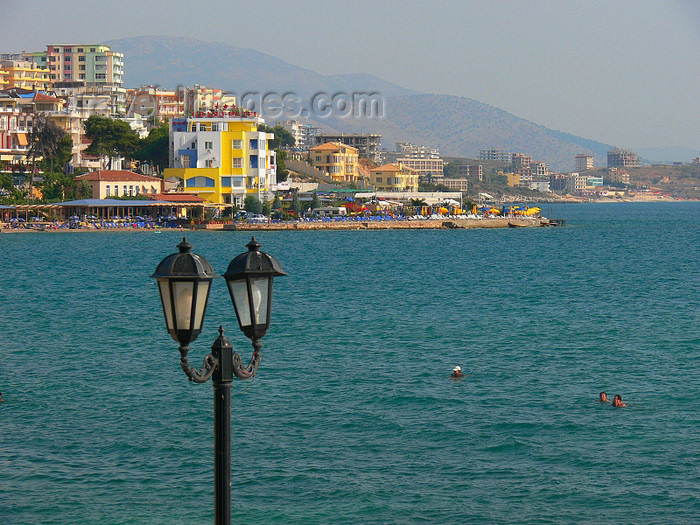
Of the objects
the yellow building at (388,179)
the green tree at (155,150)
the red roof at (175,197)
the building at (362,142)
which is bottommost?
the red roof at (175,197)

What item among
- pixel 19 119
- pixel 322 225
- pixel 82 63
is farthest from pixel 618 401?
pixel 82 63

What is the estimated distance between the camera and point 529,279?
2024 inches

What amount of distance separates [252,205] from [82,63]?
278 feet

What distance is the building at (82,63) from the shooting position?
163 m

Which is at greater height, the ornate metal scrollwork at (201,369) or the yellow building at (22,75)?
the yellow building at (22,75)

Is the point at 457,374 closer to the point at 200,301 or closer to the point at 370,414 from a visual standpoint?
the point at 370,414

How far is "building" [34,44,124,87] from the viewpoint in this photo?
16300 centimetres

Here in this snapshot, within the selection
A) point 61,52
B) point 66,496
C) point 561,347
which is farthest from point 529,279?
point 61,52

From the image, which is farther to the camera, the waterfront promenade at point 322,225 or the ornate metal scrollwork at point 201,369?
the waterfront promenade at point 322,225

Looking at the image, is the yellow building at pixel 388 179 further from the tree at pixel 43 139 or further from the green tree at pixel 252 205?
the tree at pixel 43 139

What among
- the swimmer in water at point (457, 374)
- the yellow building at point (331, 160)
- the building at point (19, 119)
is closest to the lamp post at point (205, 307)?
the swimmer in water at point (457, 374)

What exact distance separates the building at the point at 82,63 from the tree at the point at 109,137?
2486 inches

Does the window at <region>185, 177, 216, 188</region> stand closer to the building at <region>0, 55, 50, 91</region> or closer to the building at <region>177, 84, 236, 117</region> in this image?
the building at <region>177, 84, 236, 117</region>

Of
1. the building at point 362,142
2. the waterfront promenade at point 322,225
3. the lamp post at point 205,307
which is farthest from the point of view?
the building at point 362,142
